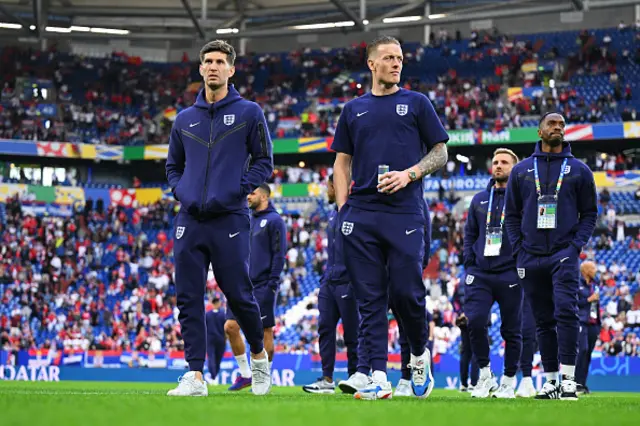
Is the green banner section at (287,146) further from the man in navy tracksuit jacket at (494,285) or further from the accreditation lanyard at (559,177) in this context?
the accreditation lanyard at (559,177)

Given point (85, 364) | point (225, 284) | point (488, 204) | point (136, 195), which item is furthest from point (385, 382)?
point (136, 195)

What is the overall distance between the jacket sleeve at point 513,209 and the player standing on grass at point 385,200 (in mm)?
1757

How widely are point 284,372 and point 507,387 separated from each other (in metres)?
13.2

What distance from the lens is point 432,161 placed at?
7855mm

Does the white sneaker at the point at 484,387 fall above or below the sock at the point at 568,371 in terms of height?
below

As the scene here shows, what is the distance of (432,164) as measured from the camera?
25.7ft

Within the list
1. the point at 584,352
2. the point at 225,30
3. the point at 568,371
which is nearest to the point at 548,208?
the point at 568,371

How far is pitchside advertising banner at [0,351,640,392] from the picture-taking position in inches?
856

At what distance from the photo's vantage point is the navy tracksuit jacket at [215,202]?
8.16 meters

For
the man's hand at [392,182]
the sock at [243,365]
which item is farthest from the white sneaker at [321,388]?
the man's hand at [392,182]

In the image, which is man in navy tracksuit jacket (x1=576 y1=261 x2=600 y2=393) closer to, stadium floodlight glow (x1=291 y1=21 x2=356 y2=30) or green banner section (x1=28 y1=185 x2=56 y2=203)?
stadium floodlight glow (x1=291 y1=21 x2=356 y2=30)

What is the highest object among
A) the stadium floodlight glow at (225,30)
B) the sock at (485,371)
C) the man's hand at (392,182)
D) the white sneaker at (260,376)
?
the stadium floodlight glow at (225,30)

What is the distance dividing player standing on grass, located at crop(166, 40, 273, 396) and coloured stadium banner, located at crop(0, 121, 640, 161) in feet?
112

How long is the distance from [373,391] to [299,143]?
39.4 metres
